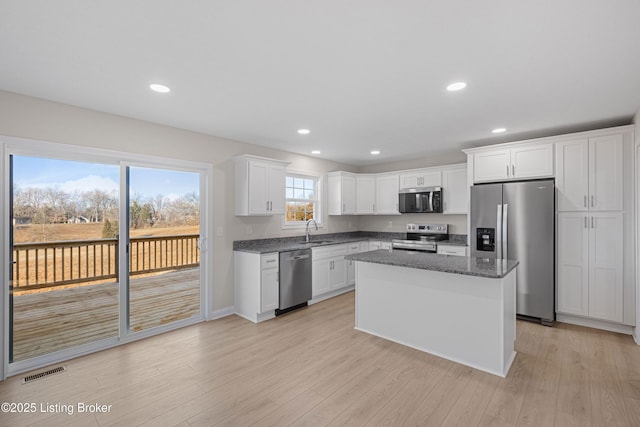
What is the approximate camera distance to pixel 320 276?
4879mm

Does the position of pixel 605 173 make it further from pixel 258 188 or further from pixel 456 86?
pixel 258 188

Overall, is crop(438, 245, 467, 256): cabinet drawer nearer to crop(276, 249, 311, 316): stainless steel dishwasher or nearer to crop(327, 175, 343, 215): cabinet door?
crop(327, 175, 343, 215): cabinet door

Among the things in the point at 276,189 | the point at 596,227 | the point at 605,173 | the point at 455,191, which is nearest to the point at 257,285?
the point at 276,189

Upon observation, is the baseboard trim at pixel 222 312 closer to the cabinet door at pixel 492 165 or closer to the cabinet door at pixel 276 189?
the cabinet door at pixel 276 189

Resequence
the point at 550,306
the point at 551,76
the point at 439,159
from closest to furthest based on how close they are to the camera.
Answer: the point at 551,76 < the point at 550,306 < the point at 439,159

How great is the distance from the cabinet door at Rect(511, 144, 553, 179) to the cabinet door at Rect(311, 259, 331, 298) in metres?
3.10

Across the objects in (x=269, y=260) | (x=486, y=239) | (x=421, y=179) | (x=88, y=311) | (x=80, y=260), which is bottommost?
(x=88, y=311)

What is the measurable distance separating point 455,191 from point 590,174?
1820 millimetres

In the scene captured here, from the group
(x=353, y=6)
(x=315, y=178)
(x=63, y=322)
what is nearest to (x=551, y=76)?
(x=353, y=6)

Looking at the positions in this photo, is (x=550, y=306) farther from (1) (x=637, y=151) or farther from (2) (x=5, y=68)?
(2) (x=5, y=68)

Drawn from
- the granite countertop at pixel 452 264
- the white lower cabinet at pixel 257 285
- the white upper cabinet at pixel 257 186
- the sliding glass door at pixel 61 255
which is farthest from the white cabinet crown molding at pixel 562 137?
the sliding glass door at pixel 61 255

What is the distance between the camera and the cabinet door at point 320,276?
475 centimetres

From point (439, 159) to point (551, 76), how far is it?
327 cm

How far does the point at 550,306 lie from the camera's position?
3721 mm
